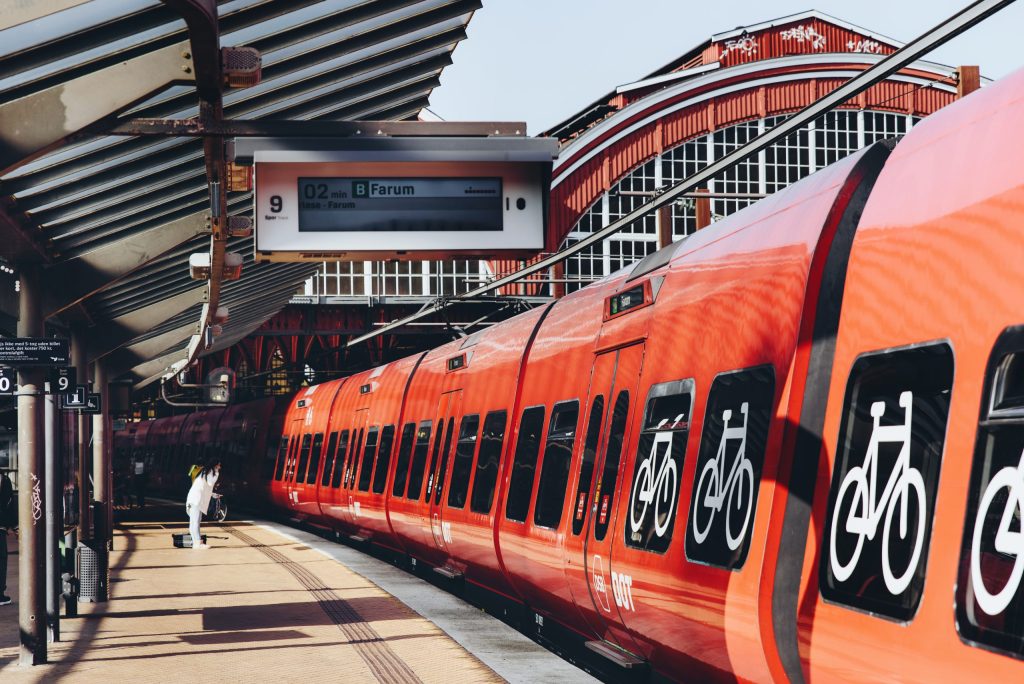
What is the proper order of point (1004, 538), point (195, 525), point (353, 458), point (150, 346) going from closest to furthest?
point (1004, 538)
point (353, 458)
point (195, 525)
point (150, 346)

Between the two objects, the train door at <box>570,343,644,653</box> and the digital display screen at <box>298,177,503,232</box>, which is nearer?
the digital display screen at <box>298,177,503,232</box>

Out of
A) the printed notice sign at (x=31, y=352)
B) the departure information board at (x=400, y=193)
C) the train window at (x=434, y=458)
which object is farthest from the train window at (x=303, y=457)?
the departure information board at (x=400, y=193)

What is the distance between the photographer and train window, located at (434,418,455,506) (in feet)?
50.5

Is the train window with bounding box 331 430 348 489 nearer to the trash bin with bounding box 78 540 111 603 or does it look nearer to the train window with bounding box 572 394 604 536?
the trash bin with bounding box 78 540 111 603

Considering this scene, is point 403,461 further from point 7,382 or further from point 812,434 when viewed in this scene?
point 812,434

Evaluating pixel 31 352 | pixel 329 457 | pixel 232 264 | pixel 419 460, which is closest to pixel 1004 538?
pixel 31 352

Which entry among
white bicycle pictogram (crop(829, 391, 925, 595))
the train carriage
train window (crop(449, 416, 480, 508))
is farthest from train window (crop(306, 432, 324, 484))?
white bicycle pictogram (crop(829, 391, 925, 595))

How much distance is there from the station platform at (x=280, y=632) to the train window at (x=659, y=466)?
7.45 feet

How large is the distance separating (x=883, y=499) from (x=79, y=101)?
5.28 meters

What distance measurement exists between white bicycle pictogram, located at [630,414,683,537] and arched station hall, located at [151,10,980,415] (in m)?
33.4

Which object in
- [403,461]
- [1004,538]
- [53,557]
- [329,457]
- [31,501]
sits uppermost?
[329,457]

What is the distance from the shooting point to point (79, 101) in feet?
26.3

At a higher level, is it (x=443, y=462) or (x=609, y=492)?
(x=443, y=462)

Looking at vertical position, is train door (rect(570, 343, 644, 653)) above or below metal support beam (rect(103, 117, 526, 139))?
below
